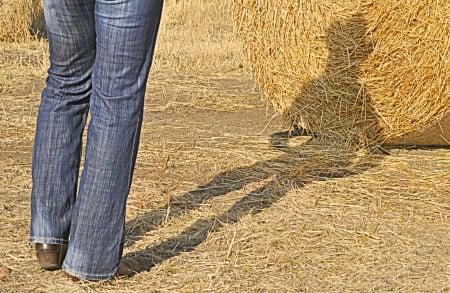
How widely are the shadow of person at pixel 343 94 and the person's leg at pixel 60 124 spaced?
2.27 m

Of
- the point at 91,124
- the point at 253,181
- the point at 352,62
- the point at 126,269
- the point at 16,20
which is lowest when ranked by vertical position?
the point at 16,20

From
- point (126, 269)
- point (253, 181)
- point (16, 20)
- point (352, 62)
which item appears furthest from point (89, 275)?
point (16, 20)

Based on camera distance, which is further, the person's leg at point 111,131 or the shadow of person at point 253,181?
the shadow of person at point 253,181

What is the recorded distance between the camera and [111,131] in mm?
2854

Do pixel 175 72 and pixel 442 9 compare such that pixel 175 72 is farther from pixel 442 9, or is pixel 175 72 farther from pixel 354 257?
pixel 354 257

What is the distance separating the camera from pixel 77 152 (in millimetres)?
3145

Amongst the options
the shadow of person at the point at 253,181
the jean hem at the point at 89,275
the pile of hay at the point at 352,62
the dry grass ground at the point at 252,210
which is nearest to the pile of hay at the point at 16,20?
the dry grass ground at the point at 252,210

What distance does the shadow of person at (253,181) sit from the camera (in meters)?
3.51

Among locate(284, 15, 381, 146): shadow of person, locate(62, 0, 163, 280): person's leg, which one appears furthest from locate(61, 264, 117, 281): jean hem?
locate(284, 15, 381, 146): shadow of person

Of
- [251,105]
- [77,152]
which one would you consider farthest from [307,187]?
[251,105]

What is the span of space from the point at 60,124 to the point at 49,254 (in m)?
0.47

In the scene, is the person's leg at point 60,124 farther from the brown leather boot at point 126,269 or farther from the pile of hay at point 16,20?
the pile of hay at point 16,20

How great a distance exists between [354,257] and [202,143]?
2050 mm

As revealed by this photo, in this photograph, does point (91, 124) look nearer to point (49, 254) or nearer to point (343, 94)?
point (49, 254)
